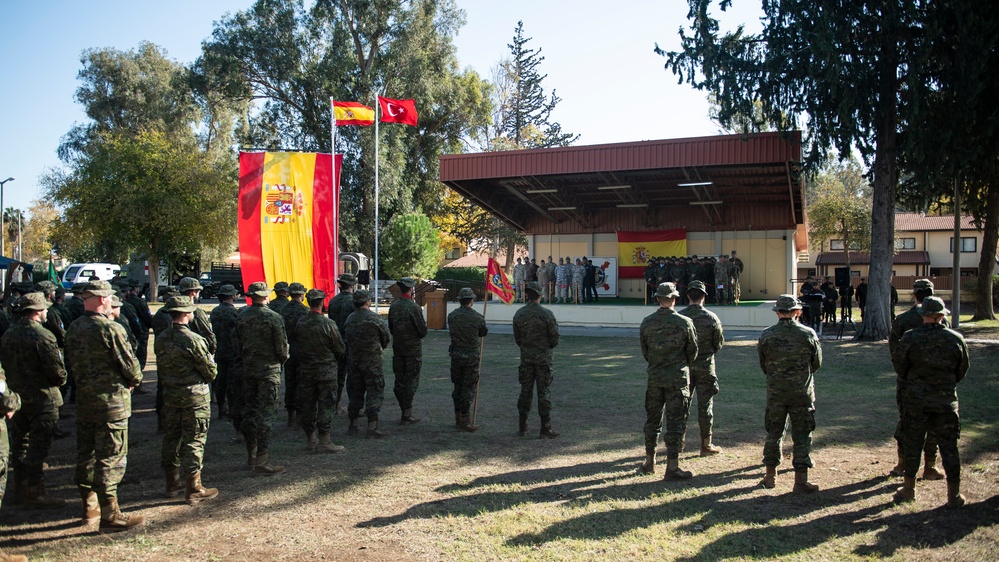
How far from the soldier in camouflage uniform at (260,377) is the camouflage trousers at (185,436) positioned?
2.71 ft

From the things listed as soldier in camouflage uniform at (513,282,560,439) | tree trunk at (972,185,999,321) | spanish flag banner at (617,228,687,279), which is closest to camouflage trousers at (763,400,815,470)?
soldier in camouflage uniform at (513,282,560,439)

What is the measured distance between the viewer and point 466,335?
8.80 meters

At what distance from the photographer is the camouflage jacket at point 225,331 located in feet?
28.9

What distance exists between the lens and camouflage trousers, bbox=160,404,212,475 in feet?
19.2

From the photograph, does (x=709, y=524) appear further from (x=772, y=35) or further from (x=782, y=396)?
(x=772, y=35)

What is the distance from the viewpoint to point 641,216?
2908 cm

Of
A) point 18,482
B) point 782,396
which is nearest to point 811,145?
point 782,396

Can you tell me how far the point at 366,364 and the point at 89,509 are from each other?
138 inches

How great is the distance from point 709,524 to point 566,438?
300 centimetres

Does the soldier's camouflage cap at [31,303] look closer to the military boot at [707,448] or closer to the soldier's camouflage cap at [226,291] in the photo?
the soldier's camouflage cap at [226,291]

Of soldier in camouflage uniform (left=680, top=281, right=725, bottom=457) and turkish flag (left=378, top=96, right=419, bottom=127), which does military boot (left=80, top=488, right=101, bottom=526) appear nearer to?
soldier in camouflage uniform (left=680, top=281, right=725, bottom=457)

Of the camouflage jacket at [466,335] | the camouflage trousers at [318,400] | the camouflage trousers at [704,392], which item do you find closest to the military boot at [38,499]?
the camouflage trousers at [318,400]

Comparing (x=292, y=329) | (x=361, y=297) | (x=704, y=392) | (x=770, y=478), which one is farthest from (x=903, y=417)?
(x=292, y=329)

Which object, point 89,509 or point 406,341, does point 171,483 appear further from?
point 406,341
